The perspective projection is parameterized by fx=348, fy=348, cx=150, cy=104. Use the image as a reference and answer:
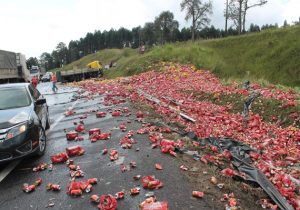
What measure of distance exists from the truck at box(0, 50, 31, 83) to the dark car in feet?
75.8

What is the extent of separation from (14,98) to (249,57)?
30.6 meters

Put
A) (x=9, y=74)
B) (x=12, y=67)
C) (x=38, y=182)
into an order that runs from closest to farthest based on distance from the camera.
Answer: (x=38, y=182), (x=9, y=74), (x=12, y=67)

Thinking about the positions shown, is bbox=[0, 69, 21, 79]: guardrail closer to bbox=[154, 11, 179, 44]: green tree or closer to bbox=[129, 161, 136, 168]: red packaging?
bbox=[129, 161, 136, 168]: red packaging

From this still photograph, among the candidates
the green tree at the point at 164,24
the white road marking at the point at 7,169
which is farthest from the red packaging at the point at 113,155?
the green tree at the point at 164,24

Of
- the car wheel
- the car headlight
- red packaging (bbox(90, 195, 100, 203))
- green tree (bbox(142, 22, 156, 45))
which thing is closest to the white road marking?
the car wheel

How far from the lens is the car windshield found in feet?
27.0

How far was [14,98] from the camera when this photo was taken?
8594 millimetres

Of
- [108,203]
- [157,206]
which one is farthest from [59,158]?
[157,206]

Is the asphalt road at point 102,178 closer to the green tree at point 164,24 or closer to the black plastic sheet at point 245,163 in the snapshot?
the black plastic sheet at point 245,163

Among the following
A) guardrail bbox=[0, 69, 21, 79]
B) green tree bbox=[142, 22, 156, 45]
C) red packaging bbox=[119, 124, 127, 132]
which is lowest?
red packaging bbox=[119, 124, 127, 132]

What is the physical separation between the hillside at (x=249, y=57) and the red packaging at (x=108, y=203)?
24.6m

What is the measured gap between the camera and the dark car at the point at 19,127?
6.68 meters

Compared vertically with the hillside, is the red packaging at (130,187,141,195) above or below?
below

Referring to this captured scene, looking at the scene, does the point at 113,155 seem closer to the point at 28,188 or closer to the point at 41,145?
the point at 41,145
